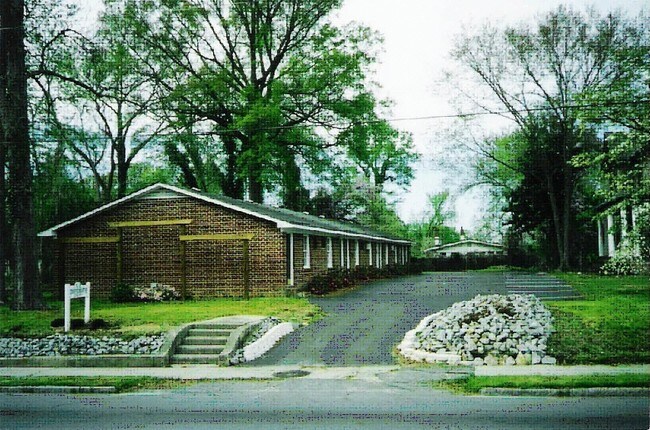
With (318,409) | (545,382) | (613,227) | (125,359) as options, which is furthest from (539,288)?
(125,359)

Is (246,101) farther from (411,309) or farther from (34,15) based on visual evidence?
(411,309)

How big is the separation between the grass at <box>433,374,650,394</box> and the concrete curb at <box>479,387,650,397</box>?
0.29ft

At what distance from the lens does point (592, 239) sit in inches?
448

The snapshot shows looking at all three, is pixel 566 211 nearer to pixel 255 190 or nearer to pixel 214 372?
pixel 214 372

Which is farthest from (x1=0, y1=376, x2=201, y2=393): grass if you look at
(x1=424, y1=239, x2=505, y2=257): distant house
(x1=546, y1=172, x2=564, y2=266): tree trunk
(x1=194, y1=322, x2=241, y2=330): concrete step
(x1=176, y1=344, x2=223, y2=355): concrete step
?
(x1=546, y1=172, x2=564, y2=266): tree trunk

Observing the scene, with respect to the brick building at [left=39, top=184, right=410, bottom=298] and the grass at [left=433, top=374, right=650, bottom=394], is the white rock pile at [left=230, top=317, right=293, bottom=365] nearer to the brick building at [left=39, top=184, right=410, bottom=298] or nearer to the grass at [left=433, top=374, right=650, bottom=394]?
the brick building at [left=39, top=184, right=410, bottom=298]

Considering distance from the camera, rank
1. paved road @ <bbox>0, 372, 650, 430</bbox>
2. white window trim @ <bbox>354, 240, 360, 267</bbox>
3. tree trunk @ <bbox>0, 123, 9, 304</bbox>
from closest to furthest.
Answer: paved road @ <bbox>0, 372, 650, 430</bbox> → tree trunk @ <bbox>0, 123, 9, 304</bbox> → white window trim @ <bbox>354, 240, 360, 267</bbox>

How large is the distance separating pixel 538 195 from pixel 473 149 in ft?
4.07

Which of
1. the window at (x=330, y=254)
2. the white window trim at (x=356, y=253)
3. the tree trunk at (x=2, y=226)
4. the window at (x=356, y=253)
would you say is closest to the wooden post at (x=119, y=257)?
the tree trunk at (x=2, y=226)

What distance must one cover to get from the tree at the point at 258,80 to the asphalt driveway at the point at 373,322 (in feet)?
15.2

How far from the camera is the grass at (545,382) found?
8.61 m

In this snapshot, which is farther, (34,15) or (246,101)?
(246,101)

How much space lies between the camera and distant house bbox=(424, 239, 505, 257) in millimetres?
11196

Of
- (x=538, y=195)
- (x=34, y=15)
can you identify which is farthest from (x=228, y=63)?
(x=538, y=195)
